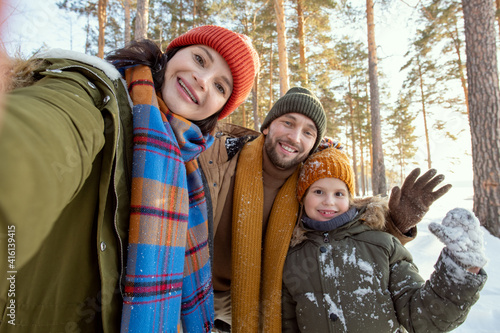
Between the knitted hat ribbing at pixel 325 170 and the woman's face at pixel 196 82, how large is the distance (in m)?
0.92

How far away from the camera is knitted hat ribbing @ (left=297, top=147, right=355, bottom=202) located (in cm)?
198

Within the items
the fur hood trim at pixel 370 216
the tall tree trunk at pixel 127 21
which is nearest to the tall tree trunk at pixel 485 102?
the fur hood trim at pixel 370 216

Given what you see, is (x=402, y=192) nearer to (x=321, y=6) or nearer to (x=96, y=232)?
(x=96, y=232)

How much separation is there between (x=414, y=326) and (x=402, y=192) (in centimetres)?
98

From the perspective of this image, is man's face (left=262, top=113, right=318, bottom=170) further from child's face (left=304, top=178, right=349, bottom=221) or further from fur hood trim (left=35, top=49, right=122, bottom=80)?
fur hood trim (left=35, top=49, right=122, bottom=80)

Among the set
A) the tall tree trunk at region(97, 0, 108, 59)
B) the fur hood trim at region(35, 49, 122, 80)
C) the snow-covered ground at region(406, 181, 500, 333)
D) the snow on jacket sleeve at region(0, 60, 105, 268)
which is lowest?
the snow-covered ground at region(406, 181, 500, 333)

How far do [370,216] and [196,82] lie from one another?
1584 mm

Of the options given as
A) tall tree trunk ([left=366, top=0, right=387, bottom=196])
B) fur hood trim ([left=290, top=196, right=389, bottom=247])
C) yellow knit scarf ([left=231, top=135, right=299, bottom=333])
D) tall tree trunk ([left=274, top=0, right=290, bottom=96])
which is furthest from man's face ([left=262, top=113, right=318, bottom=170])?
tall tree trunk ([left=366, top=0, right=387, bottom=196])

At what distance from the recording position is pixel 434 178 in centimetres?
197

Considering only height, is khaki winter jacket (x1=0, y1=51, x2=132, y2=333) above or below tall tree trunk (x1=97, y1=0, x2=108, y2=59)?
below

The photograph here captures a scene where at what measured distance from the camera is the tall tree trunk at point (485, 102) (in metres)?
4.84

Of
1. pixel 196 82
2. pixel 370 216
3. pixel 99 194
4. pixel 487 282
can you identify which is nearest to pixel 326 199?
Answer: pixel 370 216

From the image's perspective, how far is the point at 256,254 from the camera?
201 cm

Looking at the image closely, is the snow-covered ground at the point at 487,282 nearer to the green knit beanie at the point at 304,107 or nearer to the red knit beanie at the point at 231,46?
the green knit beanie at the point at 304,107
